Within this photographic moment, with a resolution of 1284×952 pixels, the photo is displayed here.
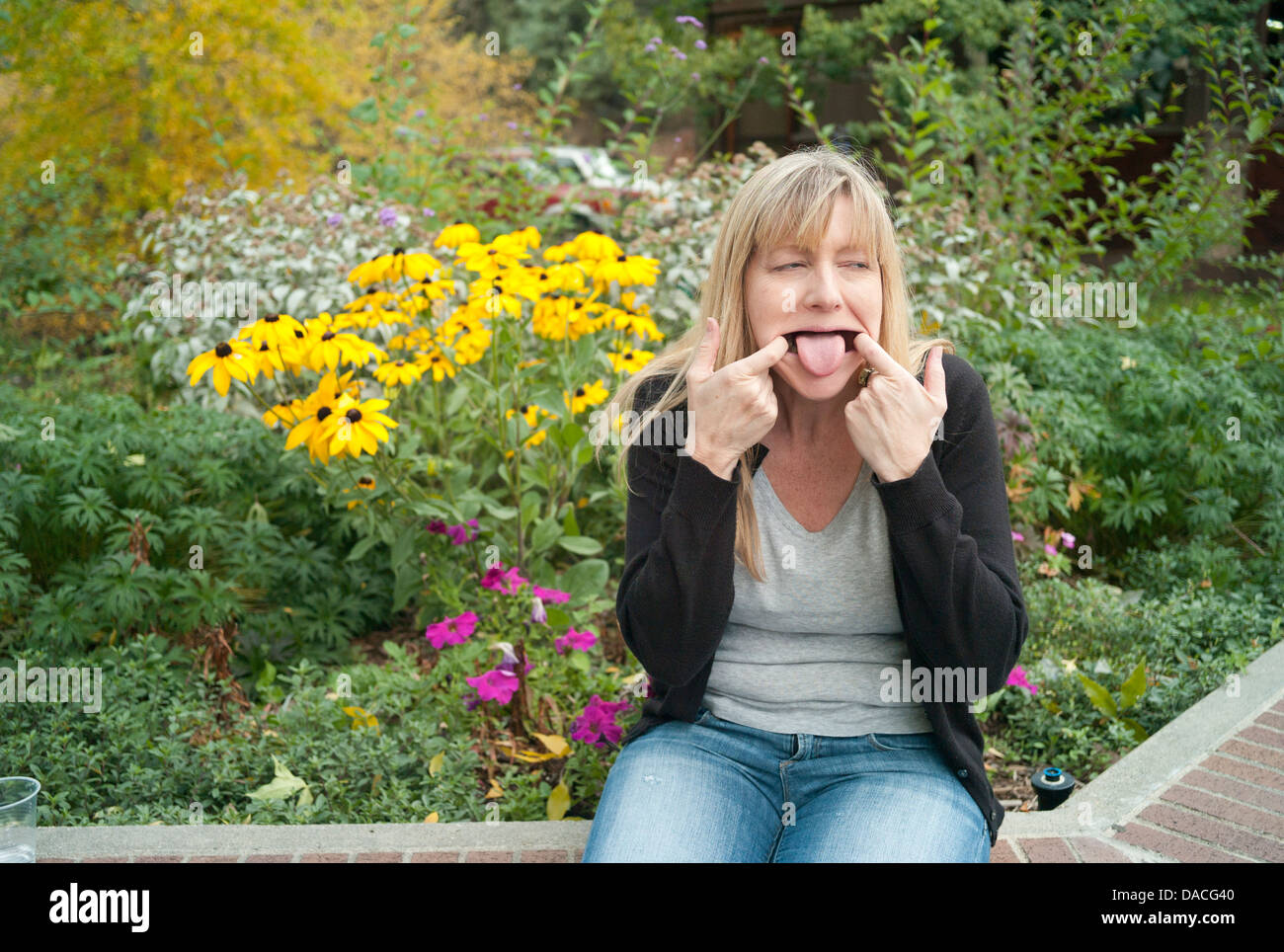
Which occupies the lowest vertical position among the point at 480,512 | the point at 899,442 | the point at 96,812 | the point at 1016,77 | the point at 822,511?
the point at 96,812

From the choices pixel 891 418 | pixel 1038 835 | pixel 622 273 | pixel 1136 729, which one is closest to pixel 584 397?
pixel 622 273

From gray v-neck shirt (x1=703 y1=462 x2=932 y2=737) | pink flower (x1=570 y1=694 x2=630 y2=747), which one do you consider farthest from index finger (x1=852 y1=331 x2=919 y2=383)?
pink flower (x1=570 y1=694 x2=630 y2=747)

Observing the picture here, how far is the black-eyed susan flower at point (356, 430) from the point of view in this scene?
A: 8.70 feet

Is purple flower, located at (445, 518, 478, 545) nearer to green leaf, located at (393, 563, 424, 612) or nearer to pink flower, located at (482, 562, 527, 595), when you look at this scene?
pink flower, located at (482, 562, 527, 595)

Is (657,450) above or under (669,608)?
above

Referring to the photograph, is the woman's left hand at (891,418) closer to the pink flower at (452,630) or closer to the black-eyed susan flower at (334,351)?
the pink flower at (452,630)

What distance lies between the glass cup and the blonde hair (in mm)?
1463

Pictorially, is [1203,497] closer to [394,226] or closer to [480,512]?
[480,512]

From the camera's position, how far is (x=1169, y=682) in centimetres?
317

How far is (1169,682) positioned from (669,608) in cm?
199

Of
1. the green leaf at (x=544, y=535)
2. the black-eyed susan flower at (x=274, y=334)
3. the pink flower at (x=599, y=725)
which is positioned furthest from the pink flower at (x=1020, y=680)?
the black-eyed susan flower at (x=274, y=334)

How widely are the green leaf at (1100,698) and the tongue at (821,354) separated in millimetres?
1715

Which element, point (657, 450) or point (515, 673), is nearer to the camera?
point (657, 450)

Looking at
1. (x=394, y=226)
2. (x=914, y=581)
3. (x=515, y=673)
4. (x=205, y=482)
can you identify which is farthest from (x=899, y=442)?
(x=394, y=226)
